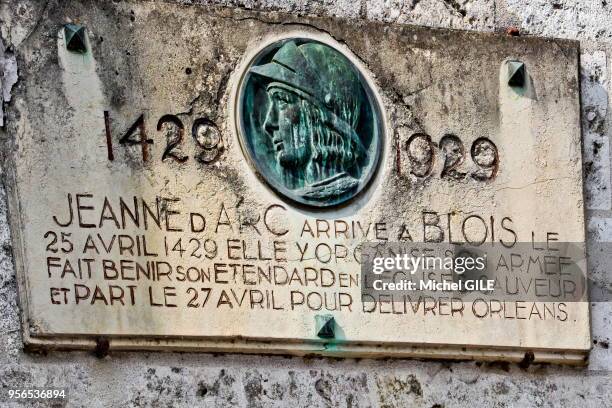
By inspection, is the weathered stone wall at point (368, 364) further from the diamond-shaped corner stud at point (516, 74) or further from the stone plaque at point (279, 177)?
the diamond-shaped corner stud at point (516, 74)

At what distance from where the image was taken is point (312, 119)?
19.1 feet

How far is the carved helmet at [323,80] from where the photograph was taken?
5.81 m

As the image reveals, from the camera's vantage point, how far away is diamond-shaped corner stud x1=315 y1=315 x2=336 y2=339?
223 inches

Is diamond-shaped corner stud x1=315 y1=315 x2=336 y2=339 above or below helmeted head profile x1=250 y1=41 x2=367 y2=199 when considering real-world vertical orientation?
below

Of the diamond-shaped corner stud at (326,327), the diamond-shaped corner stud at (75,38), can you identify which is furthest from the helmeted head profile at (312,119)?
the diamond-shaped corner stud at (75,38)

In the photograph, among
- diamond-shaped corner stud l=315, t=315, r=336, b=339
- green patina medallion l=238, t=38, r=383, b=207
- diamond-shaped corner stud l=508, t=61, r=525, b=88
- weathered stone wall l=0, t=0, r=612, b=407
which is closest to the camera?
weathered stone wall l=0, t=0, r=612, b=407

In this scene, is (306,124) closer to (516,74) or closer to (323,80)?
(323,80)

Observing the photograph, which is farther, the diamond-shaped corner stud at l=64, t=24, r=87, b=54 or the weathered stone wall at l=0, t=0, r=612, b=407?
the diamond-shaped corner stud at l=64, t=24, r=87, b=54

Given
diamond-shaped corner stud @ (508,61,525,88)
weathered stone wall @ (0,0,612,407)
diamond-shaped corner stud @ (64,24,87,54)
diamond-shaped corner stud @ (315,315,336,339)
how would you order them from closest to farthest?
weathered stone wall @ (0,0,612,407)
diamond-shaped corner stud @ (64,24,87,54)
diamond-shaped corner stud @ (315,315,336,339)
diamond-shaped corner stud @ (508,61,525,88)

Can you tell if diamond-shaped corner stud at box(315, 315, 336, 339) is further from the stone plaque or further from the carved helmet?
the carved helmet

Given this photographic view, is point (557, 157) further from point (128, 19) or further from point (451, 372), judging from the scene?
point (128, 19)

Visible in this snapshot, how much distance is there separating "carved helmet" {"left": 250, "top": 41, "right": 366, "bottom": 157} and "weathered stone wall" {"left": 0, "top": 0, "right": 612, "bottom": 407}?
9.7 inches

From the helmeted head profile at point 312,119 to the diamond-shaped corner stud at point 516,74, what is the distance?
25.2 inches

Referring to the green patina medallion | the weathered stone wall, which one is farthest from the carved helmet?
the weathered stone wall
